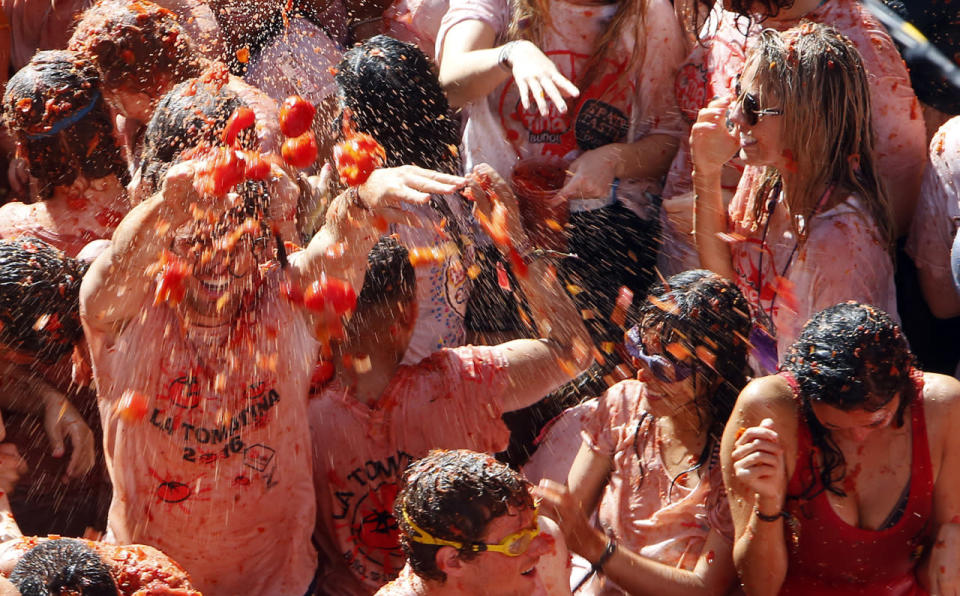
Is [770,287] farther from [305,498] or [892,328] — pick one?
[305,498]

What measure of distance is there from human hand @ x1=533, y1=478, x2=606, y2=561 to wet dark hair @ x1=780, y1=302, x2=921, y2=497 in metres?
0.68

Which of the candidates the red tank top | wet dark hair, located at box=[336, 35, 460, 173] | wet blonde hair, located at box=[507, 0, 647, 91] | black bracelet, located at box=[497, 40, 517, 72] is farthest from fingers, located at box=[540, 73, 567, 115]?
the red tank top

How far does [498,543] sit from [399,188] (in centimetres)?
107

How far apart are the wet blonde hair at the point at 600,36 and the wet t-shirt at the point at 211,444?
1.71 meters

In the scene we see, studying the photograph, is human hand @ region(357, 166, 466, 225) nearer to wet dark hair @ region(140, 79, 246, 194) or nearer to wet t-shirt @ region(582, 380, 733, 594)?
wet dark hair @ region(140, 79, 246, 194)

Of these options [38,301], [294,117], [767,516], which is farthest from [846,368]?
[38,301]

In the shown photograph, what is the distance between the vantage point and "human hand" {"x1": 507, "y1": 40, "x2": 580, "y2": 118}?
427 centimetres

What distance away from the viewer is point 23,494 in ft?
14.0

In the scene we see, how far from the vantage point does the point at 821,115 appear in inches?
163

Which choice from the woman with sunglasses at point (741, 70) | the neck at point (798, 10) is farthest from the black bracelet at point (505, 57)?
the neck at point (798, 10)

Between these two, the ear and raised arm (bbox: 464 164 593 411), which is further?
raised arm (bbox: 464 164 593 411)

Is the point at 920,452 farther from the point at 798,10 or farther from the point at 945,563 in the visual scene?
the point at 798,10

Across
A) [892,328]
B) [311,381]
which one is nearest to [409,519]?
[311,381]

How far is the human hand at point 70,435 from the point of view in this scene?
4.24 meters
